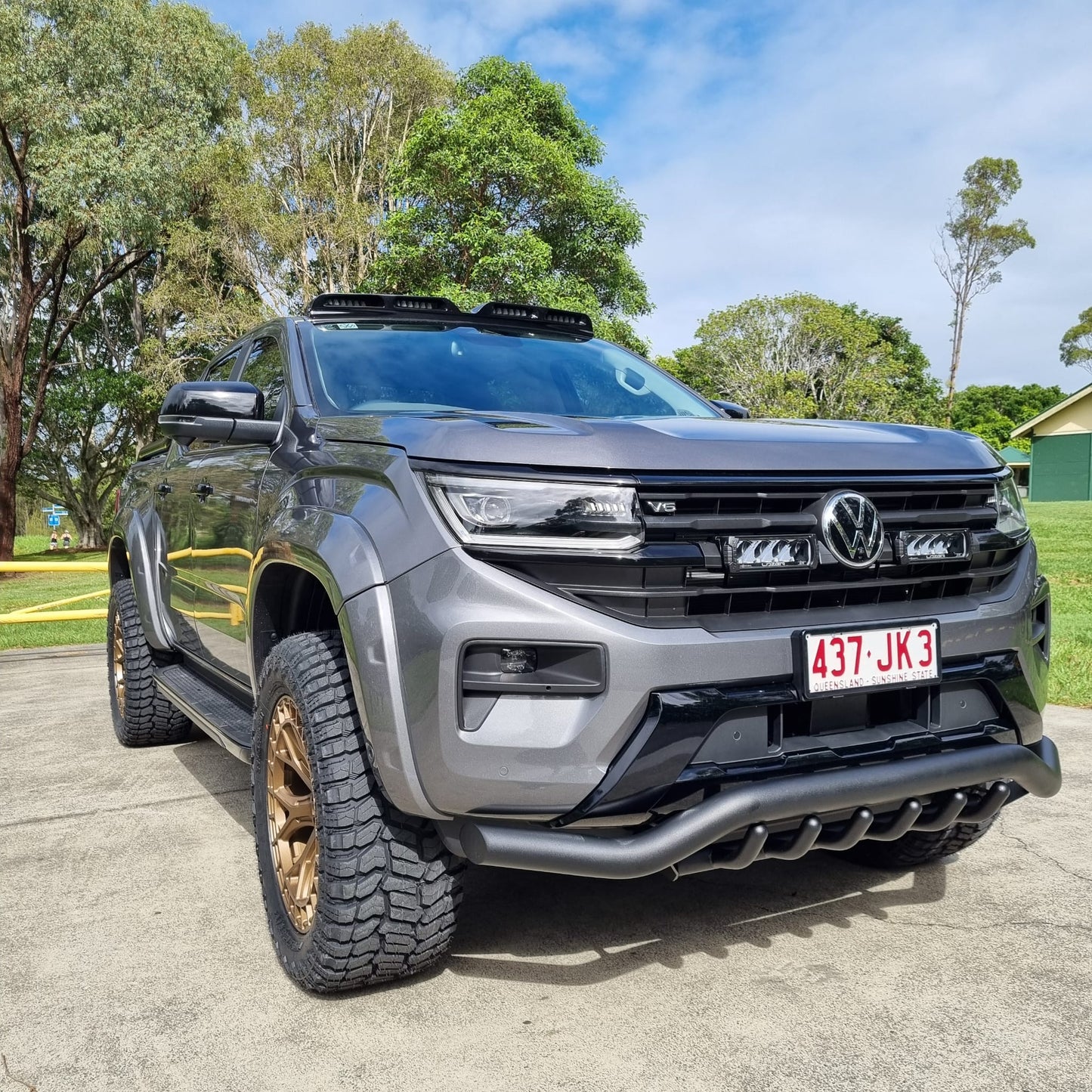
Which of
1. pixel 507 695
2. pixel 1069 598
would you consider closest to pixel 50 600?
pixel 1069 598

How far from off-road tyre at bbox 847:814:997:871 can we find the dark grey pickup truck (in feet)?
1.84

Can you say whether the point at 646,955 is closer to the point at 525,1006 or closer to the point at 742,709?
the point at 525,1006

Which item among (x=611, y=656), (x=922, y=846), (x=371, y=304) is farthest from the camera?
(x=371, y=304)

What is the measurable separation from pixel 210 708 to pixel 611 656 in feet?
6.53

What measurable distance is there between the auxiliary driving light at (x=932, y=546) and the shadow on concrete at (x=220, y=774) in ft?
8.27

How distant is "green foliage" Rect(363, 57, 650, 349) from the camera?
2050 centimetres

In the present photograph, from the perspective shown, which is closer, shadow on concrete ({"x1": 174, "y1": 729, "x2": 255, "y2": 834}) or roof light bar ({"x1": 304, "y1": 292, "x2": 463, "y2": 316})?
roof light bar ({"x1": 304, "y1": 292, "x2": 463, "y2": 316})

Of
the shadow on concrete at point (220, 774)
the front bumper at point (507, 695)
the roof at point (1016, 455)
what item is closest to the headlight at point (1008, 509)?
the front bumper at point (507, 695)

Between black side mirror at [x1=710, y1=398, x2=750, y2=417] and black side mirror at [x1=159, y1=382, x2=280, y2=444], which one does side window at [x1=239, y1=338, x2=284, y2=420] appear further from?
black side mirror at [x1=710, y1=398, x2=750, y2=417]

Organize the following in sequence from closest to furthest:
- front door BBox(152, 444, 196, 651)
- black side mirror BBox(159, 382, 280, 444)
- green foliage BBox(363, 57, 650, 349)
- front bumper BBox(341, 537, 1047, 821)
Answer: front bumper BBox(341, 537, 1047, 821) → black side mirror BBox(159, 382, 280, 444) → front door BBox(152, 444, 196, 651) → green foliage BBox(363, 57, 650, 349)

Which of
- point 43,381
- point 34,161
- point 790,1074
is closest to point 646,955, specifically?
point 790,1074

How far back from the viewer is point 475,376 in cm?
346

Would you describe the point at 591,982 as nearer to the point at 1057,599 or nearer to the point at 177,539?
the point at 177,539

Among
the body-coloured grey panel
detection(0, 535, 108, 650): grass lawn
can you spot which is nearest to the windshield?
the body-coloured grey panel
